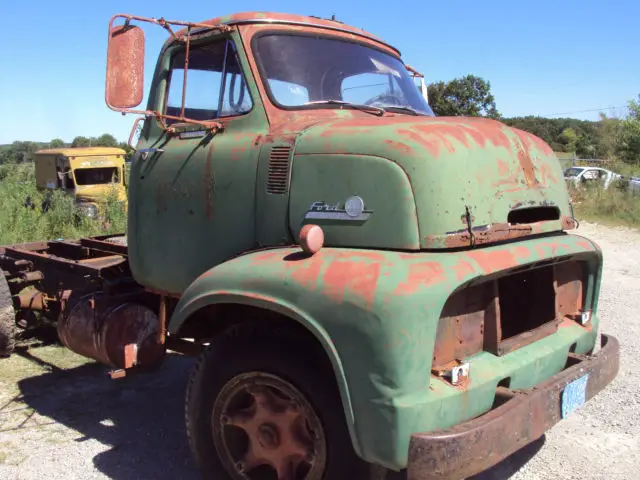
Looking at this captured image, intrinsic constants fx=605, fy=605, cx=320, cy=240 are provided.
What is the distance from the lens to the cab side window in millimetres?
3490

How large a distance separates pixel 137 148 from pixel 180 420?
6.35ft

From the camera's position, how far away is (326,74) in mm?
3580

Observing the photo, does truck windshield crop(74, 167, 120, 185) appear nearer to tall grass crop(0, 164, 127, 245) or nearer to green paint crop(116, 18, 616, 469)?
tall grass crop(0, 164, 127, 245)

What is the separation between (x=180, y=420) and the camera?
4.32m

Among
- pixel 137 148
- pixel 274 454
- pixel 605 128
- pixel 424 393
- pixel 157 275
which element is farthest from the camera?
pixel 605 128

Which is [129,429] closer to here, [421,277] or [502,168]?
[421,277]

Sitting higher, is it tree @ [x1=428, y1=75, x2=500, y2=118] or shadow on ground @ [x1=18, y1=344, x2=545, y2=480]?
tree @ [x1=428, y1=75, x2=500, y2=118]

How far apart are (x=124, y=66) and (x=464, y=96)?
34627mm

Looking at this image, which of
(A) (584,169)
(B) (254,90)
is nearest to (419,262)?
(B) (254,90)

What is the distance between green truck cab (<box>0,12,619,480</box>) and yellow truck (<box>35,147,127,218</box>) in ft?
45.3

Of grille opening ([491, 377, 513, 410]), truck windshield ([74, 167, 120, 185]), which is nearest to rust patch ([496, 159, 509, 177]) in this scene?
grille opening ([491, 377, 513, 410])

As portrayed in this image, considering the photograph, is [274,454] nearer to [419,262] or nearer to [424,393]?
[424,393]

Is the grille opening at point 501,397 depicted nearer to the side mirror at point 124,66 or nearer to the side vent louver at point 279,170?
the side vent louver at point 279,170

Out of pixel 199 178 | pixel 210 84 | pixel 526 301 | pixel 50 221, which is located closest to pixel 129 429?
pixel 199 178
